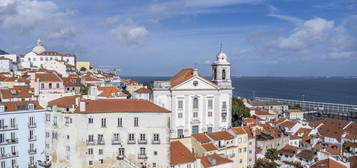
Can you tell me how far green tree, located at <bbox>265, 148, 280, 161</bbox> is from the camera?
4991 cm

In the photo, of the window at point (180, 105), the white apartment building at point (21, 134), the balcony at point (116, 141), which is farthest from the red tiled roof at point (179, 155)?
the white apartment building at point (21, 134)

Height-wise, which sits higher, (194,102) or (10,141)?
(194,102)

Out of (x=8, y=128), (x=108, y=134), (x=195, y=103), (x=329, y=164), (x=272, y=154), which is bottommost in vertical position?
(x=272, y=154)

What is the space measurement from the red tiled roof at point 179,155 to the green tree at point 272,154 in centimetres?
1485

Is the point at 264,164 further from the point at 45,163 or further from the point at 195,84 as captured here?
the point at 45,163

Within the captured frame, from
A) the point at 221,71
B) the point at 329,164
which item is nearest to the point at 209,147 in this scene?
the point at 329,164

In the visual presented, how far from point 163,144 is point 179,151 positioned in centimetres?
414

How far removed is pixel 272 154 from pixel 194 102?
13.2m

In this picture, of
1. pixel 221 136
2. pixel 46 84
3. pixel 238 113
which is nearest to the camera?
pixel 221 136

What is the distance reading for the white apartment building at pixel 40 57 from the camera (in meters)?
90.5

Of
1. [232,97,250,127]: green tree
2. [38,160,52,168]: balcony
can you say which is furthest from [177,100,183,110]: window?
[38,160,52,168]: balcony

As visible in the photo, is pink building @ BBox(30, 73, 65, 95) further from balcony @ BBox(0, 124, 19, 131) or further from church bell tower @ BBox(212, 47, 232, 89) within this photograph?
church bell tower @ BBox(212, 47, 232, 89)

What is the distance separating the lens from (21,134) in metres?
36.2

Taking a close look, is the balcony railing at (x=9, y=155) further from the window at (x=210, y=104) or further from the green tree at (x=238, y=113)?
the green tree at (x=238, y=113)
